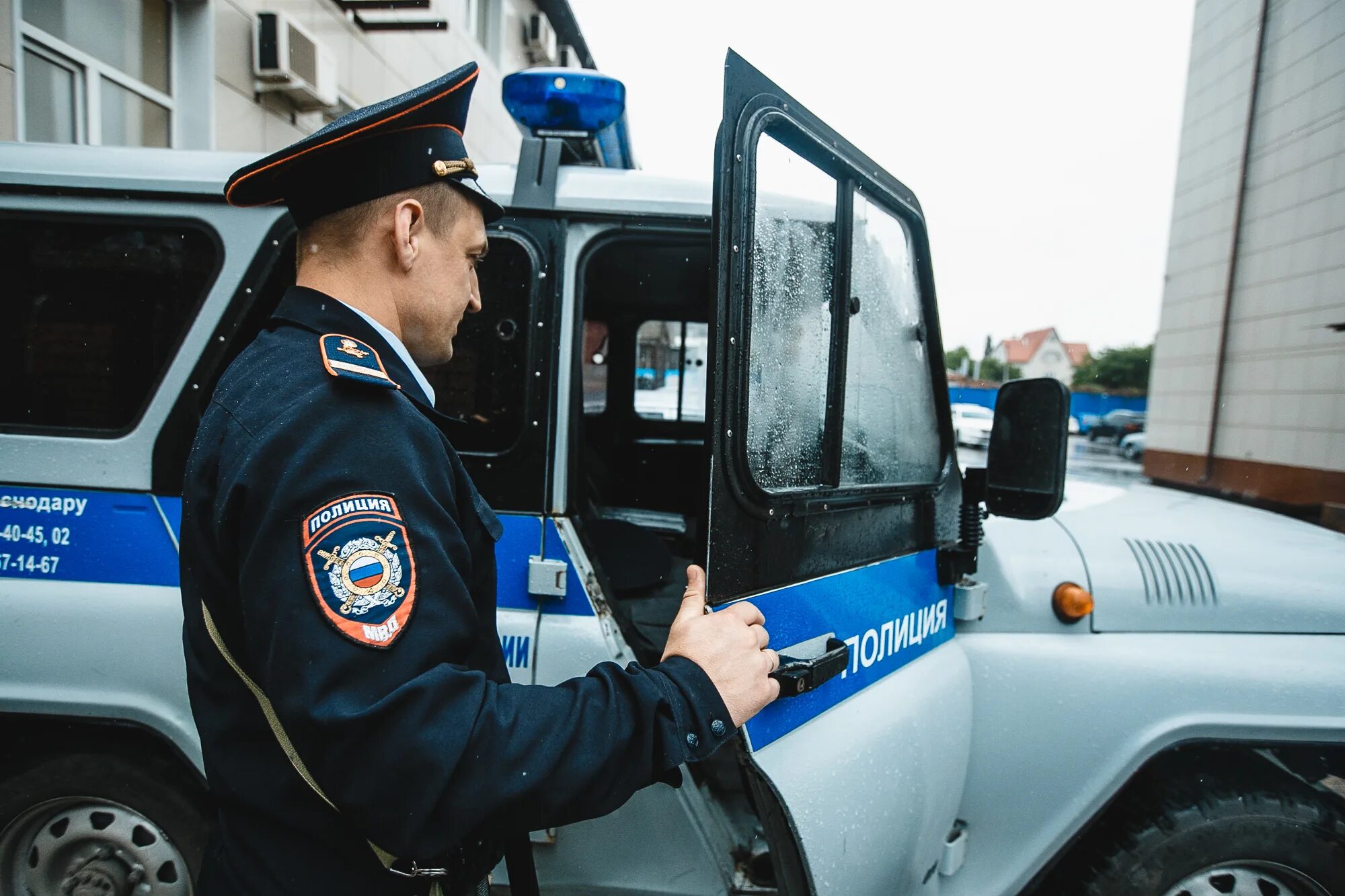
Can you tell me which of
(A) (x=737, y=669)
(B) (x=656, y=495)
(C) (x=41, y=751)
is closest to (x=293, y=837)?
(A) (x=737, y=669)

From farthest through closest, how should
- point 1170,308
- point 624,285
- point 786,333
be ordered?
point 1170,308 → point 624,285 → point 786,333

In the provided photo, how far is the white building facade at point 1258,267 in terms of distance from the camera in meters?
9.06

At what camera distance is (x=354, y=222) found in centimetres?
103

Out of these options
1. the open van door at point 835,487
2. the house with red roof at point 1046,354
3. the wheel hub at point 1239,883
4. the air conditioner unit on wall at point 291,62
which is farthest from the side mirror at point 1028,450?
the house with red roof at point 1046,354

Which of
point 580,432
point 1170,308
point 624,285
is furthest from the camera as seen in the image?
point 1170,308

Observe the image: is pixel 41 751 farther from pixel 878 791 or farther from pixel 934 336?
pixel 934 336

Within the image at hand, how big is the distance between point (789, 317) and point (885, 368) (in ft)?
1.35

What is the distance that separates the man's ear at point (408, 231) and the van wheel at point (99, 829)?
153 centimetres

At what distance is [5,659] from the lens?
68.6 inches

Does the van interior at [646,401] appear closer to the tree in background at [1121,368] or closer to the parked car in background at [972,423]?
the parked car in background at [972,423]

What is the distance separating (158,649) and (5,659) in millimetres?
344

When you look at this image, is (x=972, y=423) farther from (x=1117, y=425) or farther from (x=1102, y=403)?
(x=1102, y=403)

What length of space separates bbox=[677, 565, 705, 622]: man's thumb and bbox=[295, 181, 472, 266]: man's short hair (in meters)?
0.61

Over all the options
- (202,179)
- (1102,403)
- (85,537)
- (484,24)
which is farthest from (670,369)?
(1102,403)
